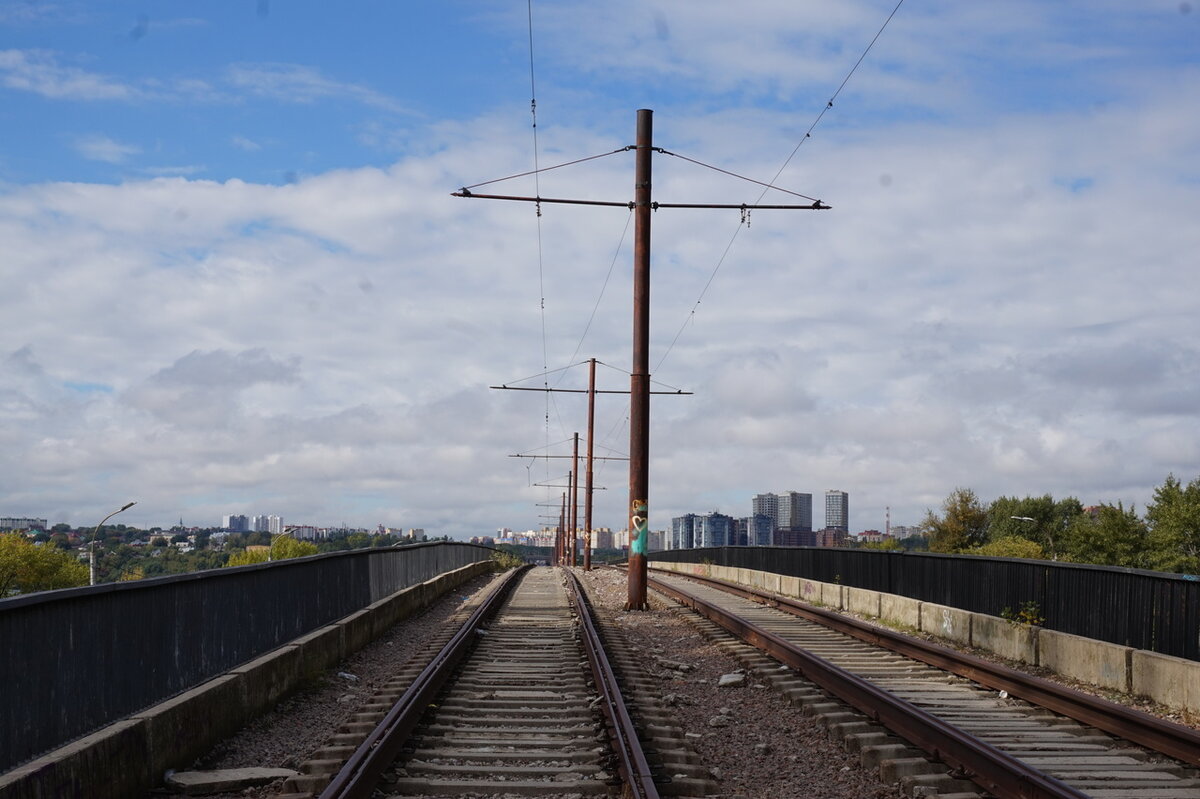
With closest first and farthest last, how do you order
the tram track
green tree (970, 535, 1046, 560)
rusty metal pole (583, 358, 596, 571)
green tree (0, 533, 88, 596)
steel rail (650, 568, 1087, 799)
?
steel rail (650, 568, 1087, 799) → the tram track → rusty metal pole (583, 358, 596, 571) → green tree (970, 535, 1046, 560) → green tree (0, 533, 88, 596)

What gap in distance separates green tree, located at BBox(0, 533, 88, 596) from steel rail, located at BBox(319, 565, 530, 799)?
124 meters

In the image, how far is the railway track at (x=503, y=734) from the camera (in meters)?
7.93

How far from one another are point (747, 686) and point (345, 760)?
601 cm

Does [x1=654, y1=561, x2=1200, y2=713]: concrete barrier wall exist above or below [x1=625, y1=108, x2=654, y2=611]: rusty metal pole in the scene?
below

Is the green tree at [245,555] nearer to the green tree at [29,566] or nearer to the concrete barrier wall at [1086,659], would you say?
the green tree at [29,566]

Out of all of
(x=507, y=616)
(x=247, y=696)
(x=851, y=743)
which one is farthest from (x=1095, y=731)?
(x=507, y=616)

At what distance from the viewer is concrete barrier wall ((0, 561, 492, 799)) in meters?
6.62

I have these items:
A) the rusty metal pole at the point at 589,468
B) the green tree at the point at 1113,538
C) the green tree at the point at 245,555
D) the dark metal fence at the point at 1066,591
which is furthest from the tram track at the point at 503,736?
the green tree at the point at 245,555

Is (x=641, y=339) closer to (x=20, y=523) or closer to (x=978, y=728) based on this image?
(x=978, y=728)

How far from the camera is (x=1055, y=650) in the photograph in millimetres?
13633

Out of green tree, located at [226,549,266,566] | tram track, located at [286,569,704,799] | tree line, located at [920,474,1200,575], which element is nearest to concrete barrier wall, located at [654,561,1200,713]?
tram track, located at [286,569,704,799]

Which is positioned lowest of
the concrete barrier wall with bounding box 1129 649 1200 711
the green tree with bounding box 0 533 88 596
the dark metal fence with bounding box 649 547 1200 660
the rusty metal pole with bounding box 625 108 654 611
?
the green tree with bounding box 0 533 88 596

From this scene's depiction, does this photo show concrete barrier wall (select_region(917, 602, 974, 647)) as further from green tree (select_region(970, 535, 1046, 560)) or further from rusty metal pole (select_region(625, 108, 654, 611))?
green tree (select_region(970, 535, 1046, 560))

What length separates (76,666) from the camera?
7.62 meters
